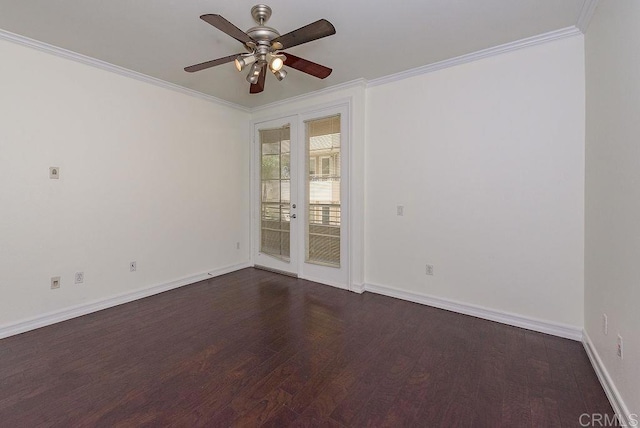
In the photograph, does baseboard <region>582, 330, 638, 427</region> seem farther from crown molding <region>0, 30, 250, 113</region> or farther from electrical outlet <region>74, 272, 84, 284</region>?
crown molding <region>0, 30, 250, 113</region>

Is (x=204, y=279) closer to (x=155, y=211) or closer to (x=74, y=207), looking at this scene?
(x=155, y=211)

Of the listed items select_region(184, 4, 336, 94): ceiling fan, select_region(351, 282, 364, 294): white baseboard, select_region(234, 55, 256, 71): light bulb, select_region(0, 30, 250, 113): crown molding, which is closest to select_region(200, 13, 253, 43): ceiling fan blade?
select_region(184, 4, 336, 94): ceiling fan

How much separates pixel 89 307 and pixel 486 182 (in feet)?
14.1

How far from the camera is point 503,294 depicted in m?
2.77

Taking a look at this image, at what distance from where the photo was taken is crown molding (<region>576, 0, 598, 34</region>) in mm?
2018

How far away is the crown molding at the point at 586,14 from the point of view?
79.4 inches

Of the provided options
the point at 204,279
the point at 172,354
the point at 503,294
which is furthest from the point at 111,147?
the point at 503,294

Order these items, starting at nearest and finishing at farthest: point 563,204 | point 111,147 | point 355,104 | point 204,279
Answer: point 563,204 < point 111,147 < point 355,104 < point 204,279

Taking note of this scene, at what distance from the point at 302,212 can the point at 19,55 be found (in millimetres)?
3236

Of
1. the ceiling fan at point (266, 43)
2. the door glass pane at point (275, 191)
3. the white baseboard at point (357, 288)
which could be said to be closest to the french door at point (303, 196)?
the door glass pane at point (275, 191)

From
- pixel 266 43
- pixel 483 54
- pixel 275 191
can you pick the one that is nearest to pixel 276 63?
pixel 266 43

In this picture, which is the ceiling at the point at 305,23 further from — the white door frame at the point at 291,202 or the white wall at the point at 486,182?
the white door frame at the point at 291,202

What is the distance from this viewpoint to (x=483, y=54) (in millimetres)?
2770

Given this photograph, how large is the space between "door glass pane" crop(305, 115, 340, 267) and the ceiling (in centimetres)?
97
